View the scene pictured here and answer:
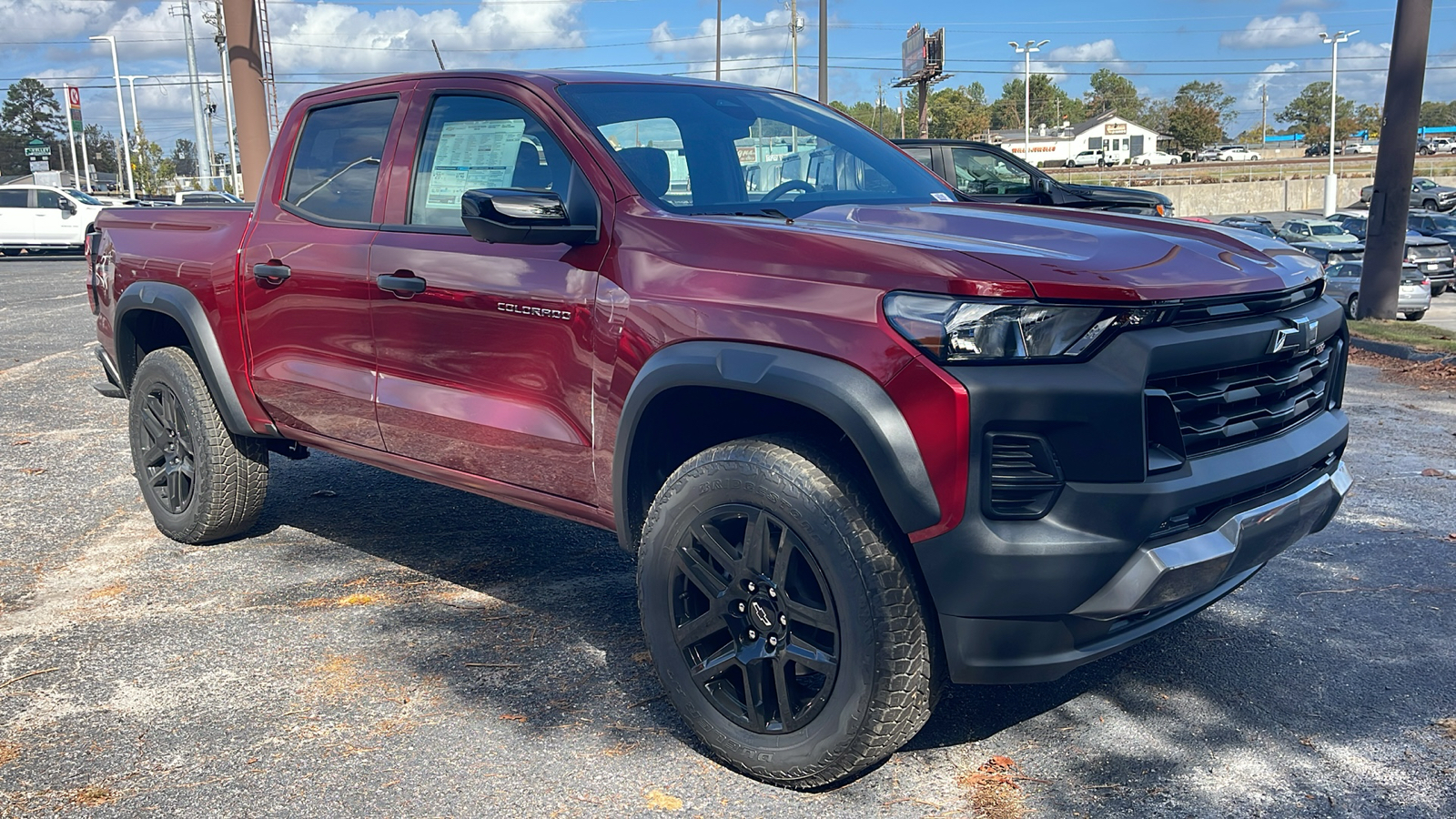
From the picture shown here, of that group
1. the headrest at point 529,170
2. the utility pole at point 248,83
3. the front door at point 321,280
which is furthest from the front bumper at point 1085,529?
the utility pole at point 248,83

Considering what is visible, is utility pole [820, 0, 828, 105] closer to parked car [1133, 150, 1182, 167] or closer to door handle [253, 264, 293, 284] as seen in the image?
door handle [253, 264, 293, 284]

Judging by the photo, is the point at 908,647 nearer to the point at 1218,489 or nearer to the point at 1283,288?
the point at 1218,489

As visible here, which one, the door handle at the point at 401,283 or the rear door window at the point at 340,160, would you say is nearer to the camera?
the door handle at the point at 401,283

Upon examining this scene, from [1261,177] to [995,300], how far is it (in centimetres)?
7726

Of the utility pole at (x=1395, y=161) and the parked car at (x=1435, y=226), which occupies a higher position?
the utility pole at (x=1395, y=161)

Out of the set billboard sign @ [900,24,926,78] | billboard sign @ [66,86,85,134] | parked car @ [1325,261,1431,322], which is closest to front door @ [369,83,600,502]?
parked car @ [1325,261,1431,322]

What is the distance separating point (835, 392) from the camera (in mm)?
2654

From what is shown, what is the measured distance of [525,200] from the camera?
3258mm

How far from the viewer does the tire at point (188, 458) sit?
193 inches

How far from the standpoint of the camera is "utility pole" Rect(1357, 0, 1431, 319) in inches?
505

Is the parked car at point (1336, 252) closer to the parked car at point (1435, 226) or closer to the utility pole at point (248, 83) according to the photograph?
the parked car at point (1435, 226)

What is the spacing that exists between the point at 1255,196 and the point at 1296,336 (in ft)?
222

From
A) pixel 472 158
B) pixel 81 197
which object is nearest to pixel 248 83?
pixel 472 158

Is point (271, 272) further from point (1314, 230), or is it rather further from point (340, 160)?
point (1314, 230)
